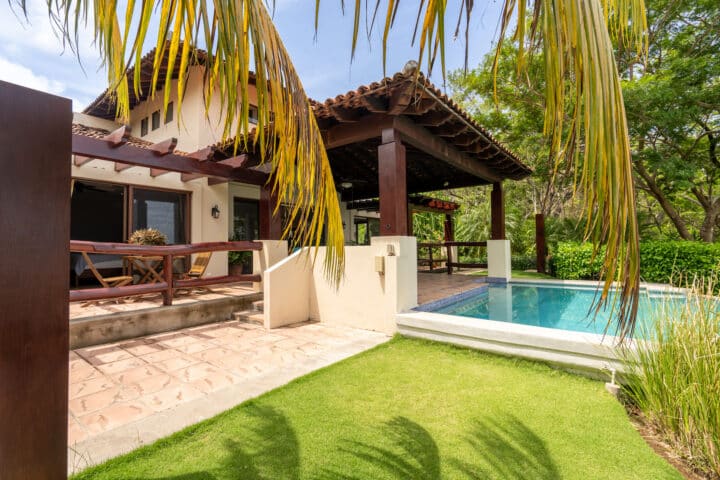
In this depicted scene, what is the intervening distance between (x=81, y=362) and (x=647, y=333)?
6.73 metres

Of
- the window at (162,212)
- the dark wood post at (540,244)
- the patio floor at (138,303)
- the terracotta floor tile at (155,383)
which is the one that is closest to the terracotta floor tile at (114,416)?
Result: the terracotta floor tile at (155,383)

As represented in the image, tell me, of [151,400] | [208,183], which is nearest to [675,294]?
[151,400]

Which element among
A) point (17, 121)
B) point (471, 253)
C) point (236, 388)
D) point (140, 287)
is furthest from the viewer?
point (471, 253)

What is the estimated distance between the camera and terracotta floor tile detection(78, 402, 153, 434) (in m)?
2.86

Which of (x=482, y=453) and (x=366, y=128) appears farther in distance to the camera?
(x=366, y=128)

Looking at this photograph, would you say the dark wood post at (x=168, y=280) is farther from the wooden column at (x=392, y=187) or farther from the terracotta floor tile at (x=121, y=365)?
the wooden column at (x=392, y=187)

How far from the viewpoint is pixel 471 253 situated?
20.2 m

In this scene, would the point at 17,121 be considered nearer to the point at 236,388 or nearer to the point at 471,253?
the point at 236,388

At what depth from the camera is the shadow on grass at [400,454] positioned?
2234mm

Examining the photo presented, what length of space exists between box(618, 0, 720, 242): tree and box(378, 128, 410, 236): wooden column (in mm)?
9929

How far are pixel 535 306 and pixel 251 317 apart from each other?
708 cm

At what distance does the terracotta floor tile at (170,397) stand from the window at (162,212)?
684 cm

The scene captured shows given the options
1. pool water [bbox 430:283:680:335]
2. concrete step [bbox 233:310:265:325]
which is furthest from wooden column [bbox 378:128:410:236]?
concrete step [bbox 233:310:265:325]

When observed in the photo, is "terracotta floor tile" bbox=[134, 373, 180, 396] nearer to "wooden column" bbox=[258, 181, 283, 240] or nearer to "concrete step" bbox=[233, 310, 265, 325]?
"concrete step" bbox=[233, 310, 265, 325]
